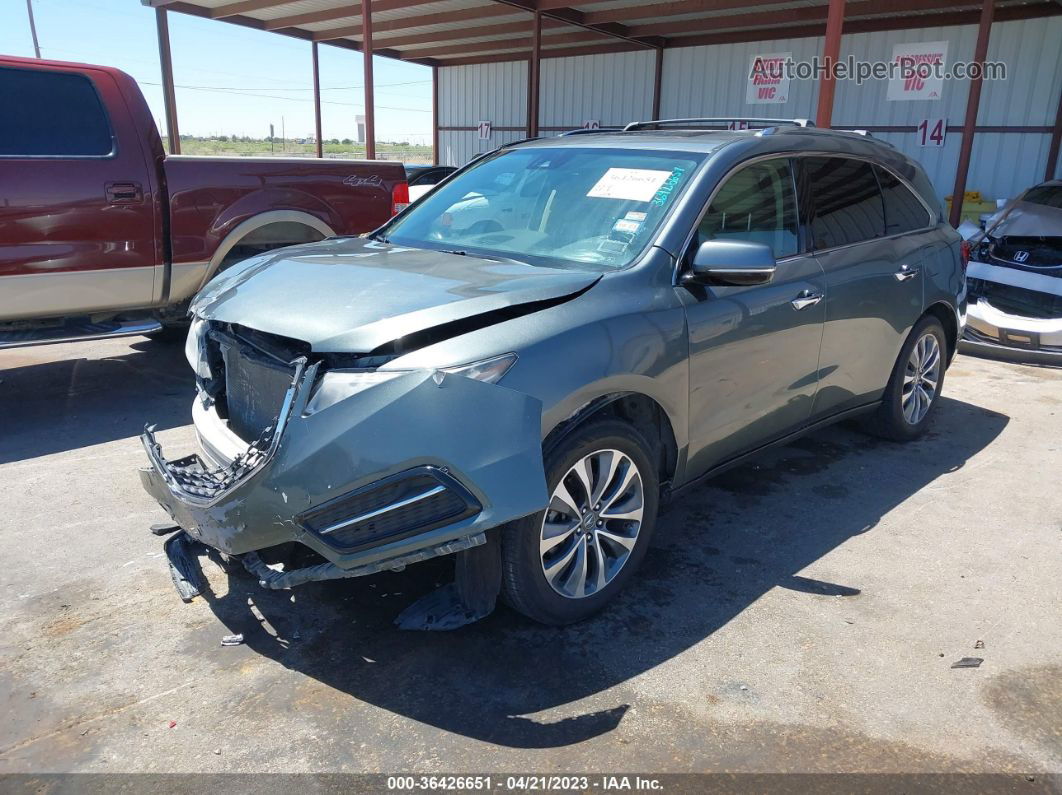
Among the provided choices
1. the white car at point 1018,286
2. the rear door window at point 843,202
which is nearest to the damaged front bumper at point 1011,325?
the white car at point 1018,286

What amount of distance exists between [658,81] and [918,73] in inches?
215

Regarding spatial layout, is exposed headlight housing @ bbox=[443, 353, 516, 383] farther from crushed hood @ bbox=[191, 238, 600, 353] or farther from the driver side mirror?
the driver side mirror

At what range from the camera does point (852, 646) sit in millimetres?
3057

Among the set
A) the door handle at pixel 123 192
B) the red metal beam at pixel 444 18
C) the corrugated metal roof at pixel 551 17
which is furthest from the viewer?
the red metal beam at pixel 444 18

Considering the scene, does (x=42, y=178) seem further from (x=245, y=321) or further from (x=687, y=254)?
(x=687, y=254)

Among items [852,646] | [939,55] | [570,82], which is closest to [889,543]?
[852,646]

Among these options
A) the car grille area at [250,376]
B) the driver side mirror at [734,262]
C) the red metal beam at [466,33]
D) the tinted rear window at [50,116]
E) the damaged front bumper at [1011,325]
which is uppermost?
the red metal beam at [466,33]

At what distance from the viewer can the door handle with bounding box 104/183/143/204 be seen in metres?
5.37

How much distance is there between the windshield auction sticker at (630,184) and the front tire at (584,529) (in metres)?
1.10

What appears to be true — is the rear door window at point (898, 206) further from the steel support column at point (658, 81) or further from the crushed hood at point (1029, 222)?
the steel support column at point (658, 81)

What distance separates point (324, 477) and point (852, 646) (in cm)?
205

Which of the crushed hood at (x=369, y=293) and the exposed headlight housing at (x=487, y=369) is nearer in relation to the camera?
the exposed headlight housing at (x=487, y=369)

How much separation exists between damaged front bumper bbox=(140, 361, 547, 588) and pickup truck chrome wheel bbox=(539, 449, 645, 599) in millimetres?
364

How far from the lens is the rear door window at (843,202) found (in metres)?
4.14
